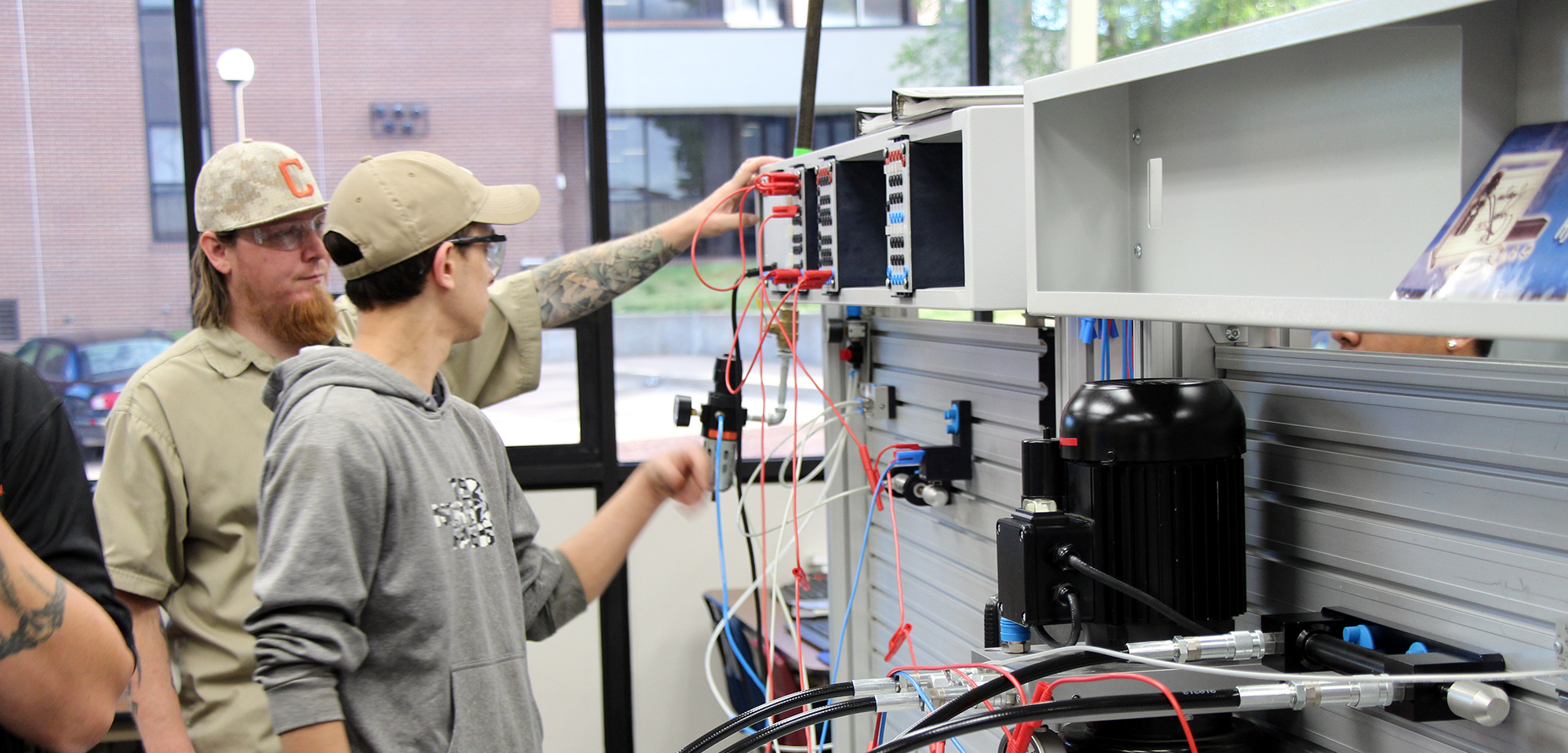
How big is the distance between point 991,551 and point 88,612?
114 cm

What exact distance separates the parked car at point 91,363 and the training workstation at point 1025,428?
3.36 feet

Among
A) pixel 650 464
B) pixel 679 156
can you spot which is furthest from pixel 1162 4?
pixel 650 464

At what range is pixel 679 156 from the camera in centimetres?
329

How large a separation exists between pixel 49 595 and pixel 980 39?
10.2 ft

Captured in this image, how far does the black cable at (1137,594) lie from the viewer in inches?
39.0

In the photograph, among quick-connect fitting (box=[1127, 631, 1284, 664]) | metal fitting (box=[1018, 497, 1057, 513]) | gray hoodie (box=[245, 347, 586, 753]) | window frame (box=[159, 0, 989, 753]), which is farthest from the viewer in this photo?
window frame (box=[159, 0, 989, 753])

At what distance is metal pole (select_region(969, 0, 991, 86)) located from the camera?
135 inches

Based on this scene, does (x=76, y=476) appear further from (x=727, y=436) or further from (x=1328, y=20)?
(x=1328, y=20)

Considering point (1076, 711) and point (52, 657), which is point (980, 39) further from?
point (52, 657)

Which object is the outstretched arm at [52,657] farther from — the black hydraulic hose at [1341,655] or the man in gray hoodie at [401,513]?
the black hydraulic hose at [1341,655]

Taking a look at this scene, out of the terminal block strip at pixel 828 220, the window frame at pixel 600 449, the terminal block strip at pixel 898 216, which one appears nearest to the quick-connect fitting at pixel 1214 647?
the terminal block strip at pixel 898 216

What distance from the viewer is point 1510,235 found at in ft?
2.48

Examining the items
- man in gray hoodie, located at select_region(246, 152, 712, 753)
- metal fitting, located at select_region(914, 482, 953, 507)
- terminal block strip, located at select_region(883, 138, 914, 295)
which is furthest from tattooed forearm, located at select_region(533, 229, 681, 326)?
terminal block strip, located at select_region(883, 138, 914, 295)

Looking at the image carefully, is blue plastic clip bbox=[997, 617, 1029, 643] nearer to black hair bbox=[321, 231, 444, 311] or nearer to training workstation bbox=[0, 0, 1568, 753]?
training workstation bbox=[0, 0, 1568, 753]
